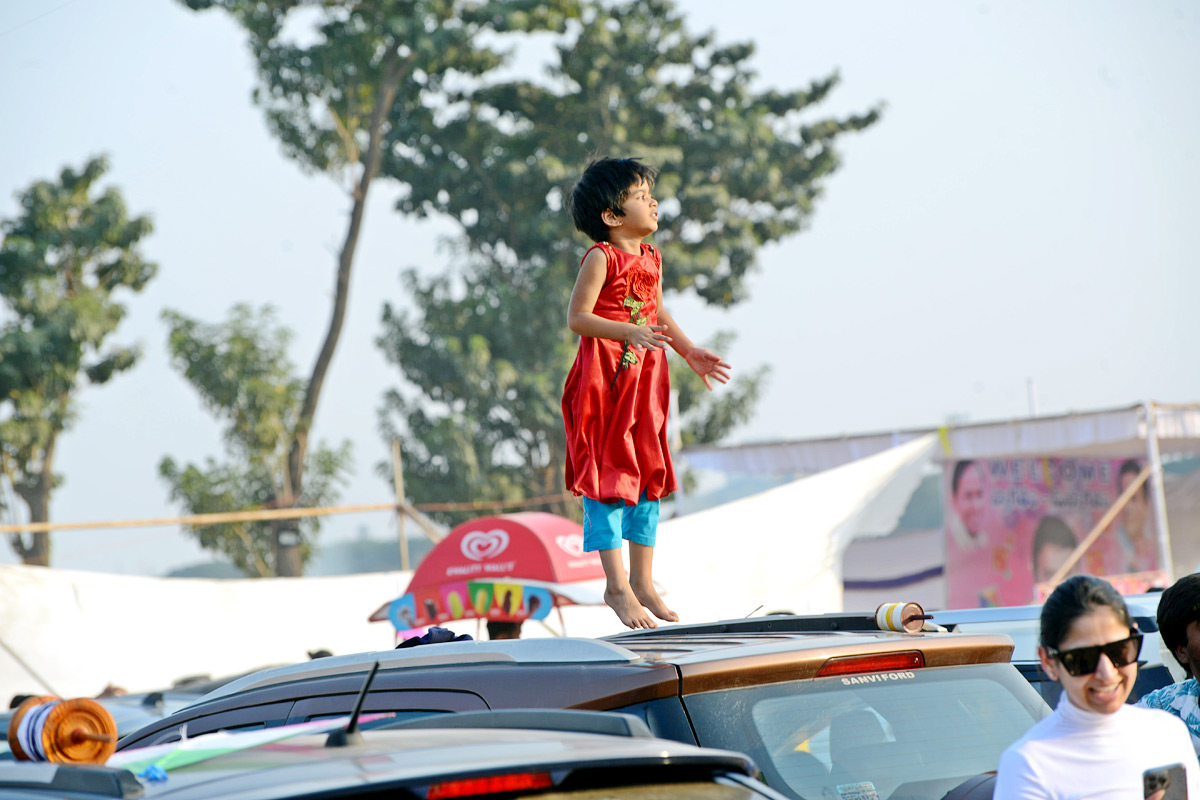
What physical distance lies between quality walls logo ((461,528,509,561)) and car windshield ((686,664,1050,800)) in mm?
7018

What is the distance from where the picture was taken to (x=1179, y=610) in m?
3.09

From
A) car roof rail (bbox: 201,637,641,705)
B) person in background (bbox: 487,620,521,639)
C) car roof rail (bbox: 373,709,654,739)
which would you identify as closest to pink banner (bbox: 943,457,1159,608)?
person in background (bbox: 487,620,521,639)

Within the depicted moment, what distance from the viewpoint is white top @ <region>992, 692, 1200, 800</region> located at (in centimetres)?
218

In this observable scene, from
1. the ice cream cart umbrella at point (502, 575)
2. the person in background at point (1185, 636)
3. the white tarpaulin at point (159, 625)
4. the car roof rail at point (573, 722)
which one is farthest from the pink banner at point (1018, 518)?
the car roof rail at point (573, 722)

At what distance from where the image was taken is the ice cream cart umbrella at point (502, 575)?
29.5ft

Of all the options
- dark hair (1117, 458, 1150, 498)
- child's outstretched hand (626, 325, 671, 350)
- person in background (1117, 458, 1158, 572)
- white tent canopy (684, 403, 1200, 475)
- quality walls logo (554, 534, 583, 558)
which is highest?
white tent canopy (684, 403, 1200, 475)

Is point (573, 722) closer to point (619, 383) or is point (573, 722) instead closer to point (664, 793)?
point (664, 793)

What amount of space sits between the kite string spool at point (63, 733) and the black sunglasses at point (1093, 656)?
5.07 feet

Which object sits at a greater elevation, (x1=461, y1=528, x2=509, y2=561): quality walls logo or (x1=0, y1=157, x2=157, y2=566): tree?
(x1=0, y1=157, x2=157, y2=566): tree

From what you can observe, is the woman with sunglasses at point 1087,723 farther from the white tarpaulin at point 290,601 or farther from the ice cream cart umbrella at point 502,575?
the white tarpaulin at point 290,601

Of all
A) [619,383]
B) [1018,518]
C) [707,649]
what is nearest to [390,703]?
[707,649]

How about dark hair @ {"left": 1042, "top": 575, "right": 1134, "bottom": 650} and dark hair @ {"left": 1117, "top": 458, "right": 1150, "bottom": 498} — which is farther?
dark hair @ {"left": 1117, "top": 458, "right": 1150, "bottom": 498}

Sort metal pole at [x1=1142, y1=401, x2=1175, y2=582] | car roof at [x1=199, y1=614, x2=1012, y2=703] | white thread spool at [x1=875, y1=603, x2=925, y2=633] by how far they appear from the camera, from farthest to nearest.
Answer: metal pole at [x1=1142, y1=401, x2=1175, y2=582] < white thread spool at [x1=875, y1=603, x2=925, y2=633] < car roof at [x1=199, y1=614, x2=1012, y2=703]

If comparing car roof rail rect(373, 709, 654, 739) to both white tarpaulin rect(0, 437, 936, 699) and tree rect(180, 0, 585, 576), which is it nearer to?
white tarpaulin rect(0, 437, 936, 699)
